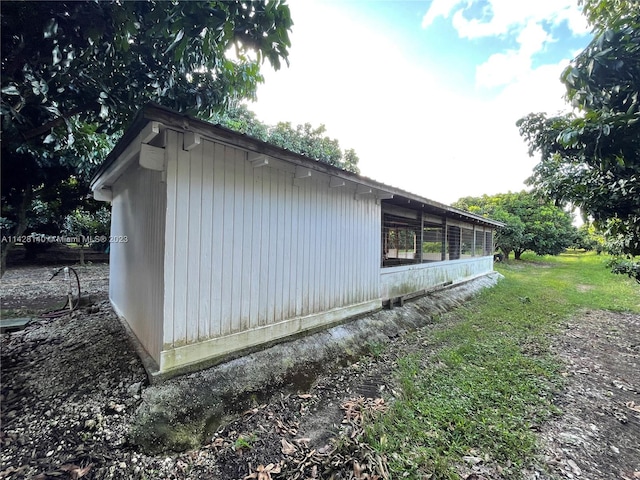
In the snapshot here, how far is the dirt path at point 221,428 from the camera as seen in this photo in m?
1.84

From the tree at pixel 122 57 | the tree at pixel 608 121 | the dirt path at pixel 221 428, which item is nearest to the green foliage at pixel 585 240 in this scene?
the tree at pixel 608 121

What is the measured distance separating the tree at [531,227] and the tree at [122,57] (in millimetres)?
19106

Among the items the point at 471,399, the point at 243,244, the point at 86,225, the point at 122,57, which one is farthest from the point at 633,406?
the point at 86,225

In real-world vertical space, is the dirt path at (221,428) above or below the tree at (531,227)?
below

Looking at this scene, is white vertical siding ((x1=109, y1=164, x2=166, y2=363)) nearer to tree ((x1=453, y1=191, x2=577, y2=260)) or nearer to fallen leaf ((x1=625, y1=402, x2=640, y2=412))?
fallen leaf ((x1=625, y1=402, x2=640, y2=412))

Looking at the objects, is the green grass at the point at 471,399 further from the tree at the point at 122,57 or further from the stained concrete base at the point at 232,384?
the tree at the point at 122,57

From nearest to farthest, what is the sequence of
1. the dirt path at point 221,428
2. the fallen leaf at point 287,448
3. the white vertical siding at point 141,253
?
1. the dirt path at point 221,428
2. the fallen leaf at point 287,448
3. the white vertical siding at point 141,253

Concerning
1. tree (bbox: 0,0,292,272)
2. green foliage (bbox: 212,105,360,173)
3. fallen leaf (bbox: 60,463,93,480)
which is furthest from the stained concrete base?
green foliage (bbox: 212,105,360,173)

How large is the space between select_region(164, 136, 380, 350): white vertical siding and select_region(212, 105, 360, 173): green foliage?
27.9 ft

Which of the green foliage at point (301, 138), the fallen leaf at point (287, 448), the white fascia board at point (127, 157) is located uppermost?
the green foliage at point (301, 138)

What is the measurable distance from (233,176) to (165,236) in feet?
→ 3.18

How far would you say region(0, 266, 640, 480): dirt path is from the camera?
1.84 meters

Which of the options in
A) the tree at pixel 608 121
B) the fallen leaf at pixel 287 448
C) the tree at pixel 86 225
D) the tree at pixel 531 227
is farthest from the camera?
the tree at pixel 531 227

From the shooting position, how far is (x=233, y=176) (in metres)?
2.95
